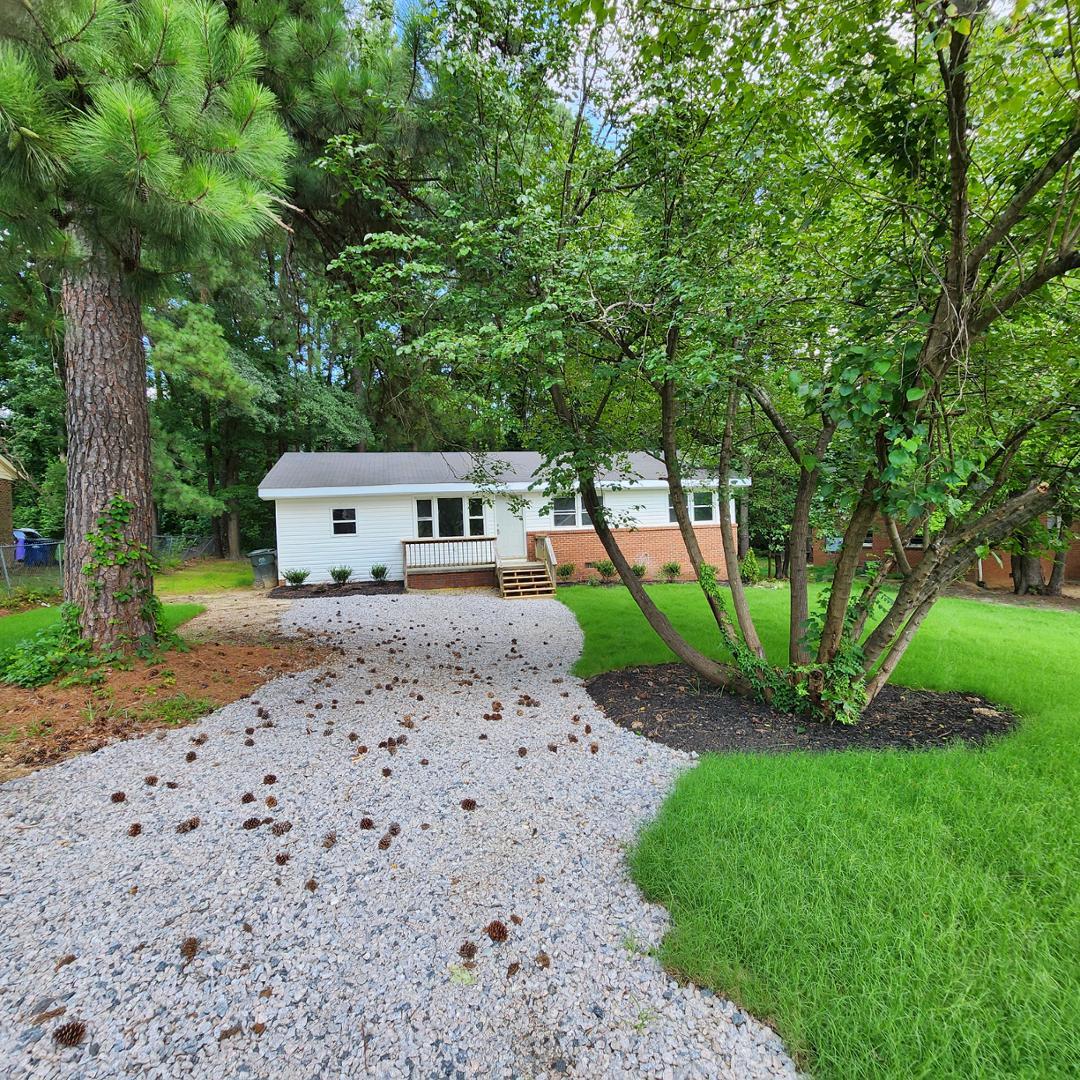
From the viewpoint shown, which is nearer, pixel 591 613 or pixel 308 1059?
pixel 308 1059

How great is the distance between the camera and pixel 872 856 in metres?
Answer: 2.37

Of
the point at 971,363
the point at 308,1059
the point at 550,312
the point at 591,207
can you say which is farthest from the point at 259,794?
the point at 591,207

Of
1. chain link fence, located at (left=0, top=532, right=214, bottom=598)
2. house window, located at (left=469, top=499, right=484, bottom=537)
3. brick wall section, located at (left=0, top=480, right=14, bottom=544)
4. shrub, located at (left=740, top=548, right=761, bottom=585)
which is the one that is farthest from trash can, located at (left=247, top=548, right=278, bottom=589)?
shrub, located at (left=740, top=548, right=761, bottom=585)

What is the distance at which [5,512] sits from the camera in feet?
47.9

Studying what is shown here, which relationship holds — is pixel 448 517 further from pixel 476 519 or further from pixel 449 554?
pixel 449 554

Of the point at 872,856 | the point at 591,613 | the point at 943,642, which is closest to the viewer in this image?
the point at 872,856

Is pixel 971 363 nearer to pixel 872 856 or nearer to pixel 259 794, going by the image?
pixel 872 856

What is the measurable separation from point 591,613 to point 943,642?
5267mm

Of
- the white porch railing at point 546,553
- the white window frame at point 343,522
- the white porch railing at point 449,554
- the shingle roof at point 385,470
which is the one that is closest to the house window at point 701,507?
the shingle roof at point 385,470

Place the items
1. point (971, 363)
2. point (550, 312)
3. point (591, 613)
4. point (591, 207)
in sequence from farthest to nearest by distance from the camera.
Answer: point (591, 613) → point (591, 207) → point (550, 312) → point (971, 363)

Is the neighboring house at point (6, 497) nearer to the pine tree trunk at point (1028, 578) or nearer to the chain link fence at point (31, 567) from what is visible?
the chain link fence at point (31, 567)

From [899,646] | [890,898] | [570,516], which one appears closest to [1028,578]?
[570,516]

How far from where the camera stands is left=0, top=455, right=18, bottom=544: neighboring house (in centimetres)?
1434

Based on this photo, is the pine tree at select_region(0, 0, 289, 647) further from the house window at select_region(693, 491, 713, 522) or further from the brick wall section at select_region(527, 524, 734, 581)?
the house window at select_region(693, 491, 713, 522)
